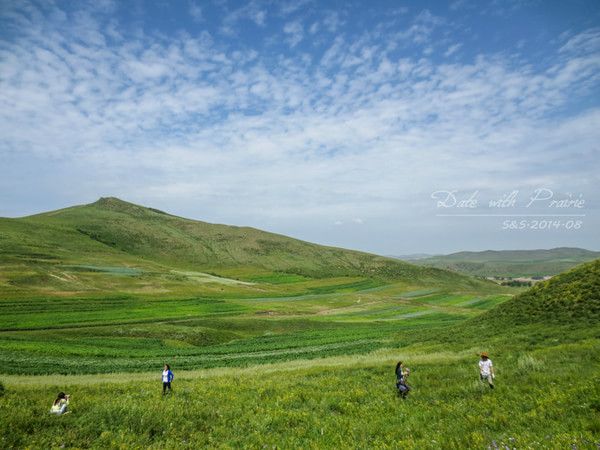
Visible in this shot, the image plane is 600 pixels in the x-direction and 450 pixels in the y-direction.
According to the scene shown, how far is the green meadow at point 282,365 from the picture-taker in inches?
442

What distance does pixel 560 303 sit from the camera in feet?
115

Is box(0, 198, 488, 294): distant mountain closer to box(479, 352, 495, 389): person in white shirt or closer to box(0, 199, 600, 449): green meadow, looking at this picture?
box(0, 199, 600, 449): green meadow

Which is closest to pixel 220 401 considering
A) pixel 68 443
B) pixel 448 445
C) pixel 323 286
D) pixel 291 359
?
pixel 68 443

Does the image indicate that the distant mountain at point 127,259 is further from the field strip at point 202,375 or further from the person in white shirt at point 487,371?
the person in white shirt at point 487,371

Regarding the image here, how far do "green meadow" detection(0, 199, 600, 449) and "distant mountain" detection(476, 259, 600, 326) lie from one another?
19cm

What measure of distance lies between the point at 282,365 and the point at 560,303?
26.6 metres

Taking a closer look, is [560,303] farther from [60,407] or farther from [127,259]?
[127,259]

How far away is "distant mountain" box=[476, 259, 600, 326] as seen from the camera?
3177 centimetres

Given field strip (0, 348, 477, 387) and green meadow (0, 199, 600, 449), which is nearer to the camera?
green meadow (0, 199, 600, 449)

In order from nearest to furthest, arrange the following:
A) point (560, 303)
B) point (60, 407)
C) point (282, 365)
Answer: point (60, 407) < point (282, 365) < point (560, 303)

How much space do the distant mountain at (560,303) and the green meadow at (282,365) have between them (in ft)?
0.62

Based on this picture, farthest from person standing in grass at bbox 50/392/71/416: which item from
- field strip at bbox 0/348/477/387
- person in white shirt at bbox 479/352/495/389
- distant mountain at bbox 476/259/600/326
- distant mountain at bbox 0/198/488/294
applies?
distant mountain at bbox 0/198/488/294

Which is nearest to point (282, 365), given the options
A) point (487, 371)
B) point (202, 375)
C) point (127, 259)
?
point (202, 375)

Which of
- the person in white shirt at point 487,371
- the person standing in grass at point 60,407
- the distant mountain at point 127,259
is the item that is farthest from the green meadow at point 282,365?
the distant mountain at point 127,259
